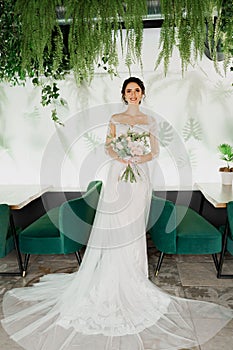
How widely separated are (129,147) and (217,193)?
1.16 meters

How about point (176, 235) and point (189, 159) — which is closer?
point (176, 235)

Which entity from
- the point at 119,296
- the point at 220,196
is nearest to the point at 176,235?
the point at 220,196

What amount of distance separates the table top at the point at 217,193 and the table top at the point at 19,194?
157cm

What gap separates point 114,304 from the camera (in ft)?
9.25

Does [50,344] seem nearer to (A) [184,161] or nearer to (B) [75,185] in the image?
(B) [75,185]

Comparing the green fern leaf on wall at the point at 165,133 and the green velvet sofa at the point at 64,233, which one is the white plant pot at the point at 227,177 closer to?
the green fern leaf on wall at the point at 165,133

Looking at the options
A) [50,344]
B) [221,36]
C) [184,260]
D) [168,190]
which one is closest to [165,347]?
[50,344]

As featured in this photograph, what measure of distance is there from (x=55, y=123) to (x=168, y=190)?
1.40 m

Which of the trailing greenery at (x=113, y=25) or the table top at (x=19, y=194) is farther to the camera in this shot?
the table top at (x=19, y=194)

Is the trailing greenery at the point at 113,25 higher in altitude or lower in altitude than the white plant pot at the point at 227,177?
higher

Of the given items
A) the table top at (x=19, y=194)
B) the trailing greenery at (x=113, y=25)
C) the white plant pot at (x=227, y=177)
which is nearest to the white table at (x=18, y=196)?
the table top at (x=19, y=194)

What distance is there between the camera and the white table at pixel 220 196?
3.39 metres

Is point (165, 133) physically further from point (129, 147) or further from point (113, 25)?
point (113, 25)

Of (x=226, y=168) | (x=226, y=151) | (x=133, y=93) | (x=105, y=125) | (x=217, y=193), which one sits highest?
(x=133, y=93)
